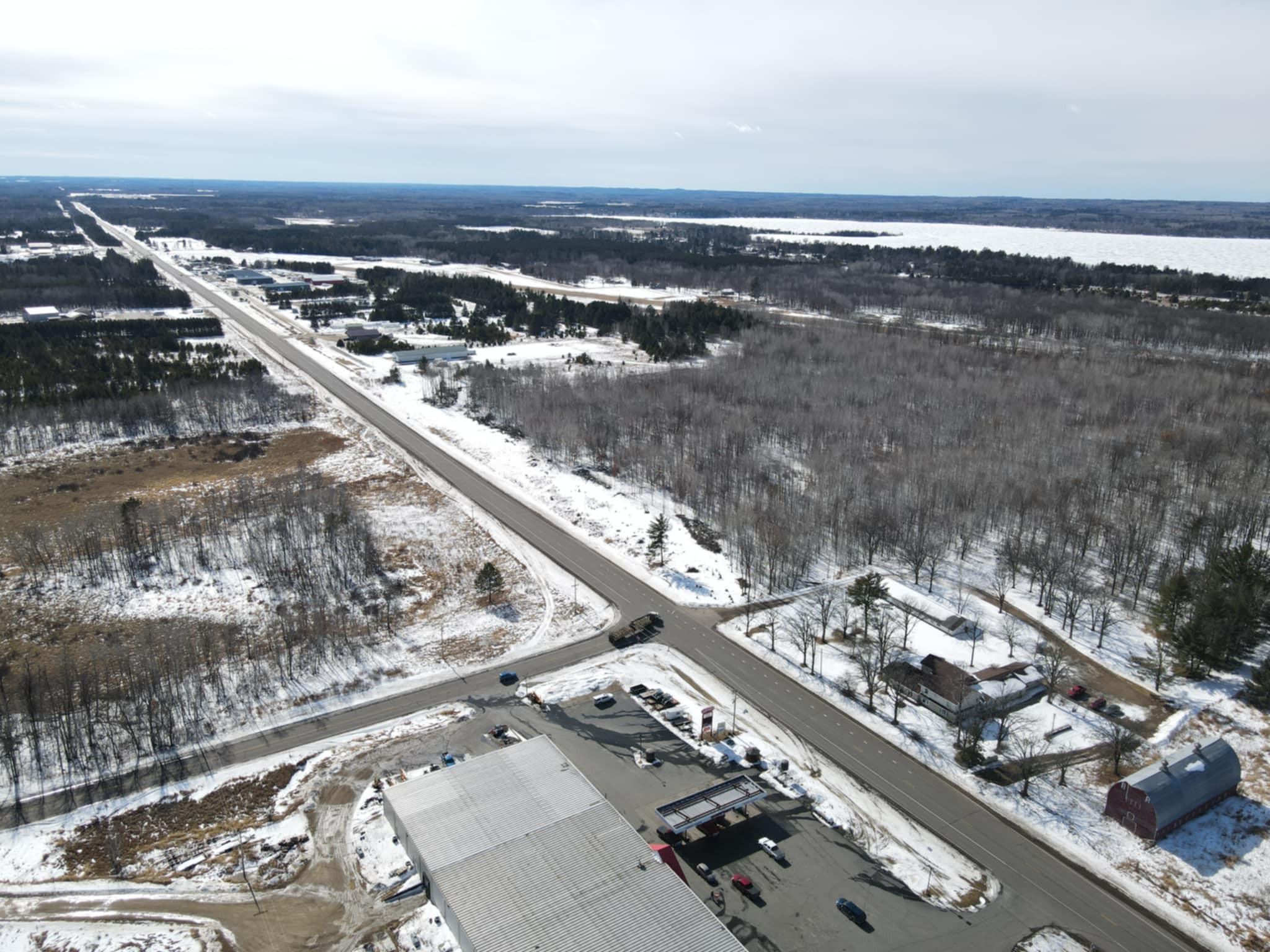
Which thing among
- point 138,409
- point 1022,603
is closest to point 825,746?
point 1022,603

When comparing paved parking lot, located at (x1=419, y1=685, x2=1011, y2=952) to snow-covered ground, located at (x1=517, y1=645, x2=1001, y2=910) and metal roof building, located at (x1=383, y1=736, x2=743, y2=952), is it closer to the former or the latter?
snow-covered ground, located at (x1=517, y1=645, x2=1001, y2=910)

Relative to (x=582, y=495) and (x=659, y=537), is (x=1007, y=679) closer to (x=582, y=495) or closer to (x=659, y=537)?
(x=659, y=537)

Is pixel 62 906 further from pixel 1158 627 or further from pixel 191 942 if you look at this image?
pixel 1158 627

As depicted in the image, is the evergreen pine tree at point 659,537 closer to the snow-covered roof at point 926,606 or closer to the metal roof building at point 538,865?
the snow-covered roof at point 926,606

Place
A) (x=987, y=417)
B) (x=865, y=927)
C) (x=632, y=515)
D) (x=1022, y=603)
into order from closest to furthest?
(x=865, y=927) → (x=1022, y=603) → (x=632, y=515) → (x=987, y=417)

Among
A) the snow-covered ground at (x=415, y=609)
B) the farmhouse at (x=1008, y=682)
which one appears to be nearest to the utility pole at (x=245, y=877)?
the snow-covered ground at (x=415, y=609)

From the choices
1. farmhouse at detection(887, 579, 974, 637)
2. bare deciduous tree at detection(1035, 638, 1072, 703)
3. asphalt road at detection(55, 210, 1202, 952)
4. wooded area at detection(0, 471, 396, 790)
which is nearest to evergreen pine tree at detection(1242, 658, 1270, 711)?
bare deciduous tree at detection(1035, 638, 1072, 703)

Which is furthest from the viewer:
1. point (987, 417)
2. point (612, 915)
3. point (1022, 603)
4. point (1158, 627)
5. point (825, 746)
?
point (987, 417)
